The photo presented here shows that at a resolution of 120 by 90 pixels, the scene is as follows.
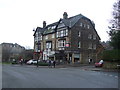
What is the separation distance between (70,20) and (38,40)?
17.2 metres

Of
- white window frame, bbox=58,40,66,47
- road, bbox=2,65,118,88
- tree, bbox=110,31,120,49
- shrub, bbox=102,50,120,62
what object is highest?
white window frame, bbox=58,40,66,47

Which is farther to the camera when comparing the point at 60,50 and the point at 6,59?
the point at 6,59

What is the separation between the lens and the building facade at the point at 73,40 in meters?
53.1

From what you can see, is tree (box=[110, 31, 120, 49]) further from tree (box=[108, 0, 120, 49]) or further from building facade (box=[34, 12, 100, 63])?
building facade (box=[34, 12, 100, 63])

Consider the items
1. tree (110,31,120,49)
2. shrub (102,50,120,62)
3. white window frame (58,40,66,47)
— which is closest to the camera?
tree (110,31,120,49)

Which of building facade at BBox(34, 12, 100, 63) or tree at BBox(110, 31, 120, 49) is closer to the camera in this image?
tree at BBox(110, 31, 120, 49)

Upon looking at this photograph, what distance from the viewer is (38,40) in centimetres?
6950

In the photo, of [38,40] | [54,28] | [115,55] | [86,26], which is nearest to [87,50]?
[86,26]

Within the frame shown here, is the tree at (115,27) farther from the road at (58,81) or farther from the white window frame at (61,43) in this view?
the white window frame at (61,43)

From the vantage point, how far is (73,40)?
5350 cm

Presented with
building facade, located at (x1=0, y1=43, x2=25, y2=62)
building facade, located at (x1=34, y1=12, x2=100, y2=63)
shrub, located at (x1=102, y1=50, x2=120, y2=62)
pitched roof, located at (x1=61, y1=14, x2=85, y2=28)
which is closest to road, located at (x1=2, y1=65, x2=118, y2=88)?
shrub, located at (x1=102, y1=50, x2=120, y2=62)

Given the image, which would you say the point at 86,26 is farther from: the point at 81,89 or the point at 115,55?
the point at 81,89

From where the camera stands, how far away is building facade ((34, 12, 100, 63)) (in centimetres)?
5312

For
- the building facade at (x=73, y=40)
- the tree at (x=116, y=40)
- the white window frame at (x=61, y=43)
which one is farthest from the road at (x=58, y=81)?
the white window frame at (x=61, y=43)
